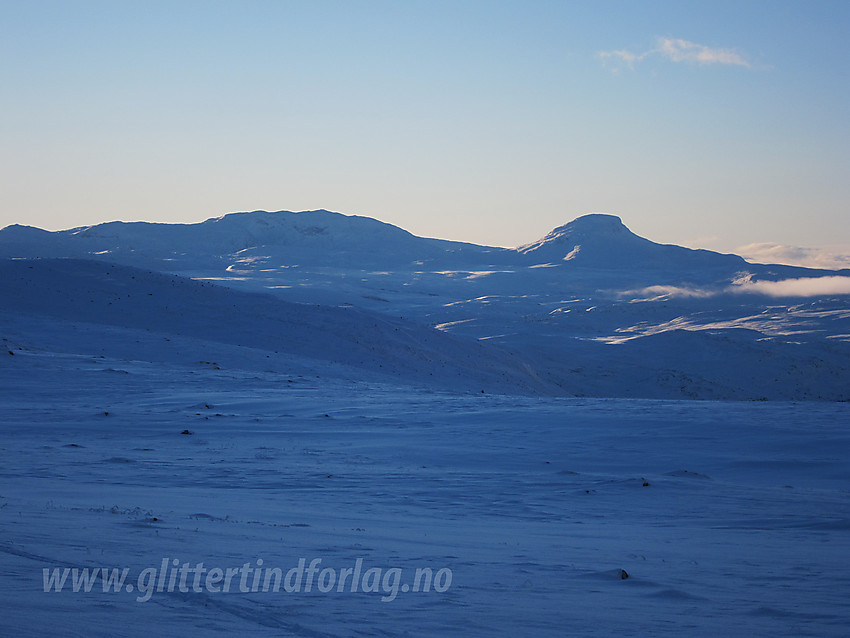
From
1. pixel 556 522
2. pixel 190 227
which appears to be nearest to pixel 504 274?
pixel 190 227

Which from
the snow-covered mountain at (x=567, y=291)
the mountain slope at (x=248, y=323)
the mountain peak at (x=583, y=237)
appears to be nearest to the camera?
the mountain slope at (x=248, y=323)

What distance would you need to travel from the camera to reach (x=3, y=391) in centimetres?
1700

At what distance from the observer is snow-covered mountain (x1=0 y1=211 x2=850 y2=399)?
35688mm

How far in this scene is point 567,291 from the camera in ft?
292

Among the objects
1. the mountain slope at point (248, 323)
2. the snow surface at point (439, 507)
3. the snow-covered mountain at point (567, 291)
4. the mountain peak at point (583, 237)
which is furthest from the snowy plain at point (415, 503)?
the mountain peak at point (583, 237)

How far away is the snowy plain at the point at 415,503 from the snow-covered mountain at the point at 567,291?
49.2 feet

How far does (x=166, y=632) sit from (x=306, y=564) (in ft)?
5.53

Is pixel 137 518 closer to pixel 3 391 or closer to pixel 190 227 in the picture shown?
pixel 3 391

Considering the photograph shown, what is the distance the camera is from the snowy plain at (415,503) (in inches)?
207

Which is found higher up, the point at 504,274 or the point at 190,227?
the point at 190,227

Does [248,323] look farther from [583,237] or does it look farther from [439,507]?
[583,237]

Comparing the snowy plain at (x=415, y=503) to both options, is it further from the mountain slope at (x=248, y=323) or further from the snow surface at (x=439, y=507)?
the mountain slope at (x=248, y=323)

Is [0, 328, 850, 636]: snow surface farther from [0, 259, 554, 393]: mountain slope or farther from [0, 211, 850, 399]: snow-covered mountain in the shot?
[0, 211, 850, 399]: snow-covered mountain

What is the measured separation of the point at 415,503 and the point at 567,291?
81772 millimetres
